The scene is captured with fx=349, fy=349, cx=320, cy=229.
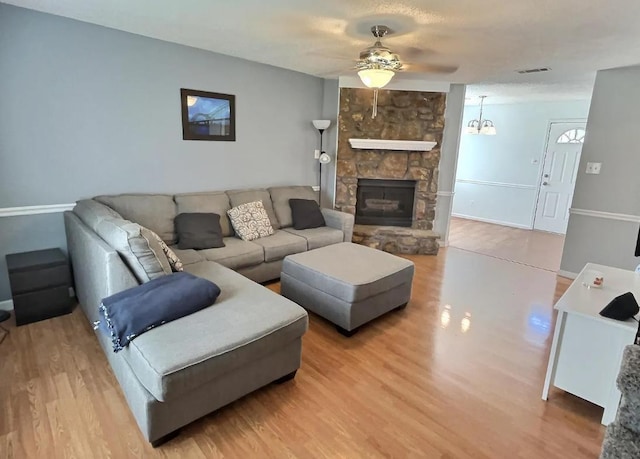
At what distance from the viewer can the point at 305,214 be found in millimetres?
4289

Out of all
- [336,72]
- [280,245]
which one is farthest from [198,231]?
[336,72]

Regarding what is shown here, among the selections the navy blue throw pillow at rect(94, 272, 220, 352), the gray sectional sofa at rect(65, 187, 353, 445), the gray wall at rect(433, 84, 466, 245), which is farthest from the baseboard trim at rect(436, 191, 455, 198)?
the navy blue throw pillow at rect(94, 272, 220, 352)

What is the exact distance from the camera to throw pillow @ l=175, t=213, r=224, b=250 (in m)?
3.32

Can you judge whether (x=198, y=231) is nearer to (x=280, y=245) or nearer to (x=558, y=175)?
(x=280, y=245)

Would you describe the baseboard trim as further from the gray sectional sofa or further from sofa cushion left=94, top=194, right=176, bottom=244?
sofa cushion left=94, top=194, right=176, bottom=244

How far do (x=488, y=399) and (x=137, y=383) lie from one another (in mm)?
1987

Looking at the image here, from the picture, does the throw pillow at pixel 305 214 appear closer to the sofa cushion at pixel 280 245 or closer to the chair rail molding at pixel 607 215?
the sofa cushion at pixel 280 245

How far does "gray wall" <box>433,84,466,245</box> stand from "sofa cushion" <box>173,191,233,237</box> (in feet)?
10.3

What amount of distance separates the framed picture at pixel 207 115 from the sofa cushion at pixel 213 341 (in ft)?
7.32

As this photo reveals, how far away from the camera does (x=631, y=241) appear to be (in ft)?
12.4

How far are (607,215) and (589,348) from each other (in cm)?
273

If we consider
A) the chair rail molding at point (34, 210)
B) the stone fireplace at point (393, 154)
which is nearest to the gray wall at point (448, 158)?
the stone fireplace at point (393, 154)

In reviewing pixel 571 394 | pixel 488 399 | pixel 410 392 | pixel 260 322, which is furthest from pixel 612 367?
pixel 260 322

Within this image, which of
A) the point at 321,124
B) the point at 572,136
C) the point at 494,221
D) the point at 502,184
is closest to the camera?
the point at 321,124
